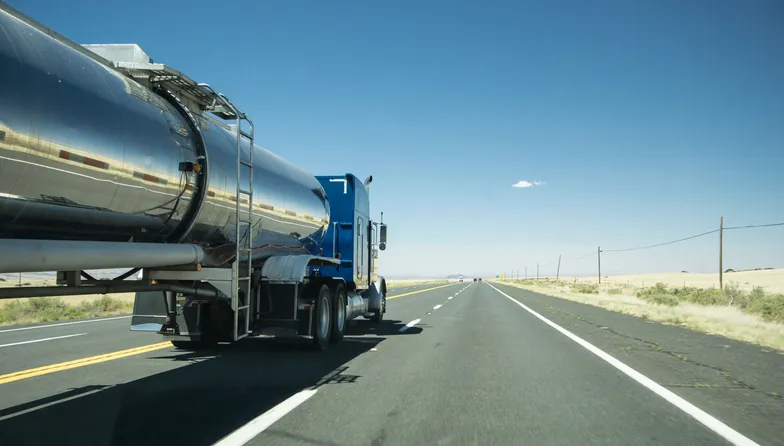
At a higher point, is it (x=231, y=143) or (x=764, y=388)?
(x=231, y=143)

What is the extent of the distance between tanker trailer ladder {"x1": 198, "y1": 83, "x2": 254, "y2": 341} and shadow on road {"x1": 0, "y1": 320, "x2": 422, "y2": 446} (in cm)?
83

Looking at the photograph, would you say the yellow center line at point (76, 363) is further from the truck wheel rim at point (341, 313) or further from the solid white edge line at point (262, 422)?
the solid white edge line at point (262, 422)

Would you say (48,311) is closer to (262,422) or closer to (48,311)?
(48,311)

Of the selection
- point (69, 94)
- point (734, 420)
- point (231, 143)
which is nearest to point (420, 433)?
point (734, 420)

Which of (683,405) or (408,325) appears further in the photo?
(408,325)

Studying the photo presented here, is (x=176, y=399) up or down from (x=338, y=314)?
down

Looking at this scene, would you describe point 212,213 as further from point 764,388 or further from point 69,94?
point 764,388

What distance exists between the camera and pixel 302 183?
10820 millimetres

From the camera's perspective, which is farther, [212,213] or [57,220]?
[212,213]

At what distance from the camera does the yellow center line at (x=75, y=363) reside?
299 inches

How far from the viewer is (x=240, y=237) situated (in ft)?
27.0

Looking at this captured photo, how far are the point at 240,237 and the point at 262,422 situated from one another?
11.5ft

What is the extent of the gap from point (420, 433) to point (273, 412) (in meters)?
1.55

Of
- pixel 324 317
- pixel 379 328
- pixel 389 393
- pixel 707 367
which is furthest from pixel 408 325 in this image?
pixel 389 393
